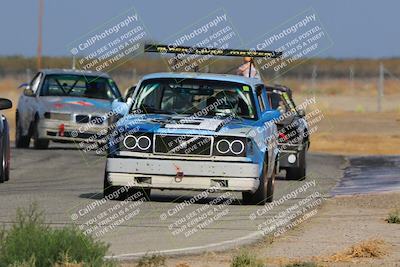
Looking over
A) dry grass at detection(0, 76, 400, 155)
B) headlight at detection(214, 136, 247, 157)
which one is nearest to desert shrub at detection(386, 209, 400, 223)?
headlight at detection(214, 136, 247, 157)

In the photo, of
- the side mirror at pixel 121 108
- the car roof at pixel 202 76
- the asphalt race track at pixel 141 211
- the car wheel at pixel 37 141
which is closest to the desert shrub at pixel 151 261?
the asphalt race track at pixel 141 211

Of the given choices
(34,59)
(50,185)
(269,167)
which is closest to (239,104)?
(269,167)

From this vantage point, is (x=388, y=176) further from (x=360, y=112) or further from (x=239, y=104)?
(x=360, y=112)

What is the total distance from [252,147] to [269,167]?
1.06 metres

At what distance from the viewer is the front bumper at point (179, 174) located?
17219 millimetres

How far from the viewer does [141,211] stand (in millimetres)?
16531

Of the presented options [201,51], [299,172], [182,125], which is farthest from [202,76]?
[299,172]

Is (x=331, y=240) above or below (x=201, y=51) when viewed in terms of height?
below

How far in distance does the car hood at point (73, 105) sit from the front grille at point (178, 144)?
12277mm

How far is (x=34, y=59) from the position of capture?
134500mm

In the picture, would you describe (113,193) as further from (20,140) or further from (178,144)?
(20,140)

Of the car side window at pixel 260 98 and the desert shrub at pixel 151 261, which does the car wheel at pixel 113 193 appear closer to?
the car side window at pixel 260 98

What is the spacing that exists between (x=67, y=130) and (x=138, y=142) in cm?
1218

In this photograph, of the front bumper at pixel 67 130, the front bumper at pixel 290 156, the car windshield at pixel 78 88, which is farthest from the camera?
the car windshield at pixel 78 88
